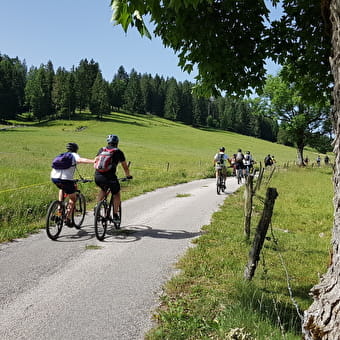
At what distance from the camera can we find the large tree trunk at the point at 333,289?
202 cm

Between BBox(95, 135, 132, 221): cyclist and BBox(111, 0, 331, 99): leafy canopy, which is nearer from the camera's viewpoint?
BBox(111, 0, 331, 99): leafy canopy

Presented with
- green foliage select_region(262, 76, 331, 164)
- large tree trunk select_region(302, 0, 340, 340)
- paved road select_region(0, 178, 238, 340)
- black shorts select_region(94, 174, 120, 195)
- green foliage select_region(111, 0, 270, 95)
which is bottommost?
paved road select_region(0, 178, 238, 340)

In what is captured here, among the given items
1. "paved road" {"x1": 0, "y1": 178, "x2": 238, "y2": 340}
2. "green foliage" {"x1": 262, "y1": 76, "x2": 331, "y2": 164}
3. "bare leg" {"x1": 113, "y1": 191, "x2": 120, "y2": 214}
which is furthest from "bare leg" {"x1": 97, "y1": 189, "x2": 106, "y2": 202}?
"green foliage" {"x1": 262, "y1": 76, "x2": 331, "y2": 164}

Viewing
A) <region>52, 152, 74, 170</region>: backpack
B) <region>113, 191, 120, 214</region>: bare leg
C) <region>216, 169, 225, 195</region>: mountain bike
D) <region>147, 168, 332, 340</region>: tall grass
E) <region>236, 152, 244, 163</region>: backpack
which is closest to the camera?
<region>147, 168, 332, 340</region>: tall grass

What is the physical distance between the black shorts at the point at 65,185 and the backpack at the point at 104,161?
2.73 ft

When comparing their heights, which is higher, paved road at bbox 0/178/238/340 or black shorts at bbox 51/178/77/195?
black shorts at bbox 51/178/77/195

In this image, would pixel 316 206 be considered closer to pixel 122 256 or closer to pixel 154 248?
pixel 154 248

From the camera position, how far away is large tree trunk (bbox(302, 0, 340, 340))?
2.02 m

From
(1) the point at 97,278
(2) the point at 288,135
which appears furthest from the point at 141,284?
(2) the point at 288,135

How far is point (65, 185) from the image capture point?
7.12 metres

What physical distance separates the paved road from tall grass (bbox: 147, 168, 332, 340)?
14.4 inches

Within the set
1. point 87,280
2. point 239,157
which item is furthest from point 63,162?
point 239,157

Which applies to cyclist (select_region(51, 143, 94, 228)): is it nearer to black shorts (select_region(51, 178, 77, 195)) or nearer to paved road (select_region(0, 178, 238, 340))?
black shorts (select_region(51, 178, 77, 195))

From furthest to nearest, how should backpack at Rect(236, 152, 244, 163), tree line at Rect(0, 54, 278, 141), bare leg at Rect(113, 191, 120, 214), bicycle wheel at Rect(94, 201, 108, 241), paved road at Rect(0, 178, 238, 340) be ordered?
tree line at Rect(0, 54, 278, 141) → backpack at Rect(236, 152, 244, 163) → bare leg at Rect(113, 191, 120, 214) → bicycle wheel at Rect(94, 201, 108, 241) → paved road at Rect(0, 178, 238, 340)
